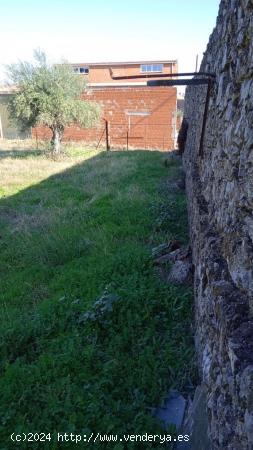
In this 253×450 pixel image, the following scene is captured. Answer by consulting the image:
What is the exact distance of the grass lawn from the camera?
92.8 inches

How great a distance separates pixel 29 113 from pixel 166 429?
14.2m

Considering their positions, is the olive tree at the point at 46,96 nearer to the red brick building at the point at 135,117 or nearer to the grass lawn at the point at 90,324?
the red brick building at the point at 135,117

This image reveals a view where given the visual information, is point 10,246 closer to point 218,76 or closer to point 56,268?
point 56,268

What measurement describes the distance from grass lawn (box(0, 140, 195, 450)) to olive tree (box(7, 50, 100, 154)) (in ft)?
30.2

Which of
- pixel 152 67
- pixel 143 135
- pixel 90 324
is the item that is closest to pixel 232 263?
pixel 90 324

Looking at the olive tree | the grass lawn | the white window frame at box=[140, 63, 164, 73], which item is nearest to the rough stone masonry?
the grass lawn

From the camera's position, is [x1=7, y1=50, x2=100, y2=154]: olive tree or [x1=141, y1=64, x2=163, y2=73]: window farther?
[x1=141, y1=64, x2=163, y2=73]: window

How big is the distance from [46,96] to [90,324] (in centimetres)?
1298

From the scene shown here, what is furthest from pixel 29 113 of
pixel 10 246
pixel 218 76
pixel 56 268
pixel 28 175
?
pixel 218 76

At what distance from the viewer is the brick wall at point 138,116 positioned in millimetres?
18875

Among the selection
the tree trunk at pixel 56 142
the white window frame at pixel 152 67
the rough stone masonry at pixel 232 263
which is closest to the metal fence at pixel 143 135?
the tree trunk at pixel 56 142

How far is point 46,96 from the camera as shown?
46.6 ft

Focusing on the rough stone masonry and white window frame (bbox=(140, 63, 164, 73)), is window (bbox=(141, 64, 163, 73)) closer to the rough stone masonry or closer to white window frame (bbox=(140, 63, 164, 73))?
white window frame (bbox=(140, 63, 164, 73))

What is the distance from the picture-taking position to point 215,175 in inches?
119
